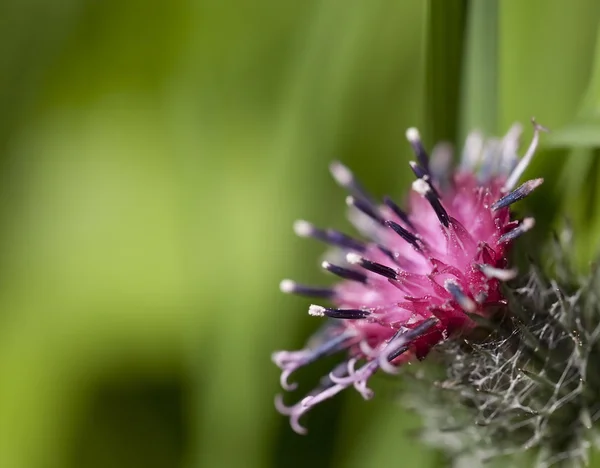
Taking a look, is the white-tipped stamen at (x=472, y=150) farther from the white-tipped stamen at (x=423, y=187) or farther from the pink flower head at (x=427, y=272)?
the white-tipped stamen at (x=423, y=187)

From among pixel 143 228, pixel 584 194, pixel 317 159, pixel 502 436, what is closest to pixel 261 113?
pixel 317 159

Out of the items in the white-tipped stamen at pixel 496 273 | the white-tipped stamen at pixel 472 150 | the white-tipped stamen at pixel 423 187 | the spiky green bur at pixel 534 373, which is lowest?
the spiky green bur at pixel 534 373

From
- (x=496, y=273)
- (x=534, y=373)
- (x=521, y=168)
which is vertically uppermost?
(x=521, y=168)

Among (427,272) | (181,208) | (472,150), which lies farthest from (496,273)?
(181,208)

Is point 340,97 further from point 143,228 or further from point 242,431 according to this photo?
point 242,431

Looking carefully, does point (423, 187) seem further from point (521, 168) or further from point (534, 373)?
point (534, 373)

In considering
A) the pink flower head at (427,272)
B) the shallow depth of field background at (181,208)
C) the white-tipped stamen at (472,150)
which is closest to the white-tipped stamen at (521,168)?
the pink flower head at (427,272)
